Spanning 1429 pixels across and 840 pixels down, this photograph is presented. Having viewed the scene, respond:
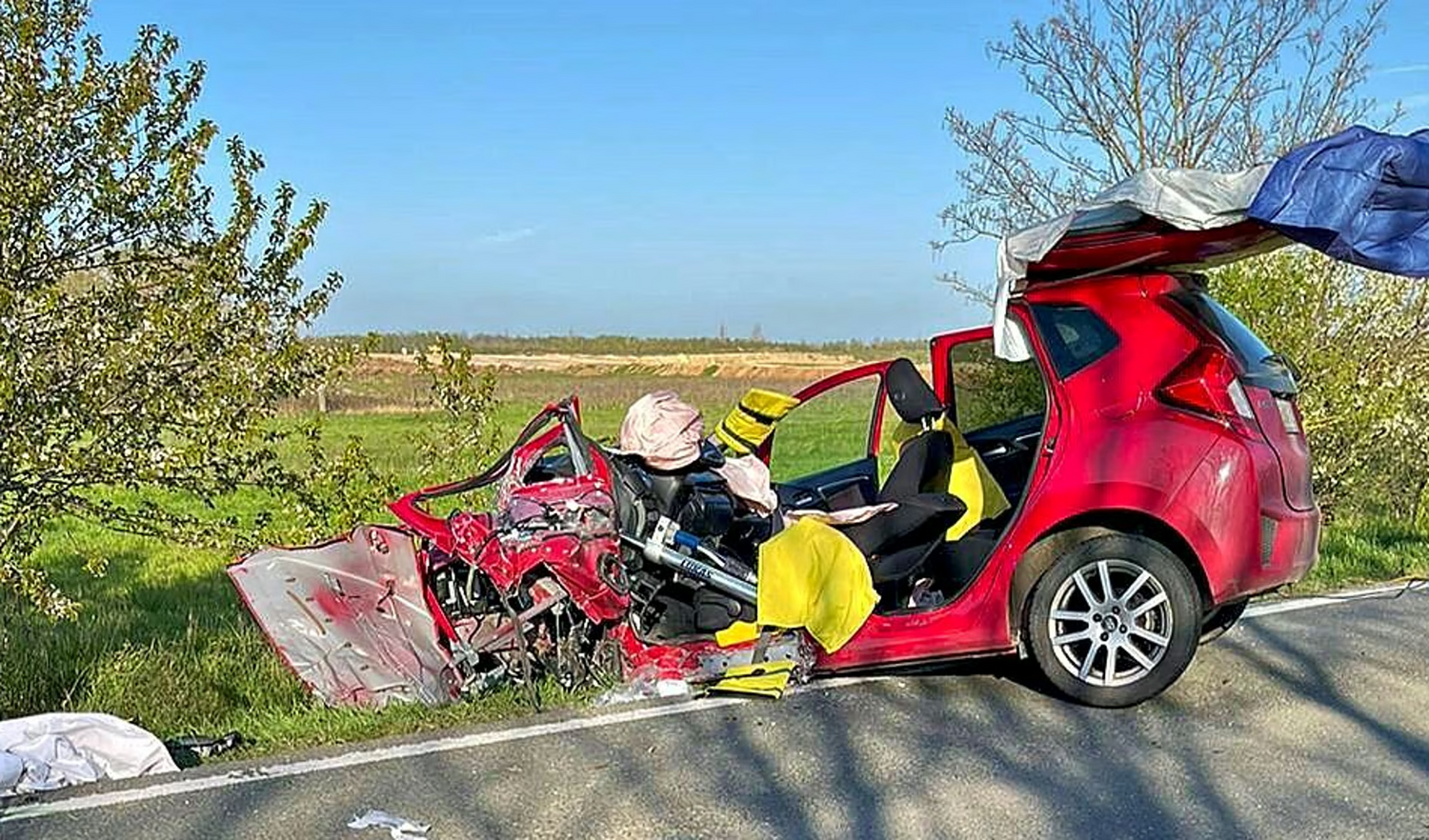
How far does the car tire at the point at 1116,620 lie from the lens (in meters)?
5.49

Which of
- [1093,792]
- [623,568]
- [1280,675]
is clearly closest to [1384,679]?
[1280,675]

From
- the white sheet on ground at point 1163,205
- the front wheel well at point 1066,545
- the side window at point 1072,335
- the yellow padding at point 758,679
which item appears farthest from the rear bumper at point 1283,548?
the yellow padding at point 758,679

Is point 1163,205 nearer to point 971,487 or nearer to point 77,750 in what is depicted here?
point 971,487

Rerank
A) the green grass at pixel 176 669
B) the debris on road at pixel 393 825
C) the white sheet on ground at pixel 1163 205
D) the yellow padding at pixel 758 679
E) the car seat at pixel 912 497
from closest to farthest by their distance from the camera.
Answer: the debris on road at pixel 393 825 → the white sheet on ground at pixel 1163 205 → the green grass at pixel 176 669 → the yellow padding at pixel 758 679 → the car seat at pixel 912 497

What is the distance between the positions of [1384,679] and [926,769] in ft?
8.03

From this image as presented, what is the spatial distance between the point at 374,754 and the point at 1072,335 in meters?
3.24

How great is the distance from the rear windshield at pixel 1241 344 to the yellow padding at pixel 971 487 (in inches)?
50.1

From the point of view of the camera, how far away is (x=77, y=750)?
4.98 meters

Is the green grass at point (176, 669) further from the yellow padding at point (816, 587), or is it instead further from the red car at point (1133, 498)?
the red car at point (1133, 498)

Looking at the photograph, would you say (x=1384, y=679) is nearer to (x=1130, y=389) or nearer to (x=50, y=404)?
(x=1130, y=389)

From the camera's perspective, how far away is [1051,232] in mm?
5484

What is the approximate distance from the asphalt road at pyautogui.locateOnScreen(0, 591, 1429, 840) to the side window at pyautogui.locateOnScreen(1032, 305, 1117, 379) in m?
1.38

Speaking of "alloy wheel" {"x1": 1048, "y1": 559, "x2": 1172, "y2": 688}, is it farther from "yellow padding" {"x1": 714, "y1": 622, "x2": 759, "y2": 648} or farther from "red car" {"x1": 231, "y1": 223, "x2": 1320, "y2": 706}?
"yellow padding" {"x1": 714, "y1": 622, "x2": 759, "y2": 648}

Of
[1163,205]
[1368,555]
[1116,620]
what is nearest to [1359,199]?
[1163,205]
